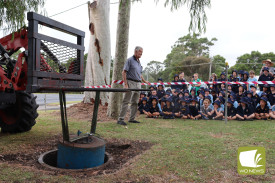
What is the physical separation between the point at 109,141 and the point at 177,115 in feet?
12.7

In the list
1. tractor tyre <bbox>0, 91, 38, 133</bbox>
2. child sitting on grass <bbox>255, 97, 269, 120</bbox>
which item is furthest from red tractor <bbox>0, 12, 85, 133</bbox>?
child sitting on grass <bbox>255, 97, 269, 120</bbox>

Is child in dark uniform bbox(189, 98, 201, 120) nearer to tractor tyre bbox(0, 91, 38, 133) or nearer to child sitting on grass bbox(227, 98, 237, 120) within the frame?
child sitting on grass bbox(227, 98, 237, 120)

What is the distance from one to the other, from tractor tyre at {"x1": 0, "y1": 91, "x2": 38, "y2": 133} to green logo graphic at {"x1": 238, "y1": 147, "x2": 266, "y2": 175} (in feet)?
12.5

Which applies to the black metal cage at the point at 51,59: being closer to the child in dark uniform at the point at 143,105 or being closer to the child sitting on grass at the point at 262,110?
the child in dark uniform at the point at 143,105

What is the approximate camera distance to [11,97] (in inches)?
161

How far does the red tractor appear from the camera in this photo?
3.12 m

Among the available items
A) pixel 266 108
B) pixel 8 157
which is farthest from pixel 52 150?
pixel 266 108

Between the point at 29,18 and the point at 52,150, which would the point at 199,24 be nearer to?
the point at 29,18

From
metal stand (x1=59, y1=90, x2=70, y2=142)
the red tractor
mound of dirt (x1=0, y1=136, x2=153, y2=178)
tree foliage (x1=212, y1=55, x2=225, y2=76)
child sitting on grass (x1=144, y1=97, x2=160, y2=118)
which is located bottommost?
mound of dirt (x1=0, y1=136, x2=153, y2=178)

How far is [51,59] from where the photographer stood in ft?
11.2

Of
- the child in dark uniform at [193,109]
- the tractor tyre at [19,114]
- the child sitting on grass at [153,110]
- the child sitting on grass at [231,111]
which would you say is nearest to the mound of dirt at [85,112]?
the child sitting on grass at [153,110]

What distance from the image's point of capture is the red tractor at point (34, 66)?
3.12m

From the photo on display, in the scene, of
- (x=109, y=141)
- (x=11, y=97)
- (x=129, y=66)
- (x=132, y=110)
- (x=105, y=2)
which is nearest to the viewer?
(x=11, y=97)

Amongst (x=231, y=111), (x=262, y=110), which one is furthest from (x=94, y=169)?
(x=262, y=110)
